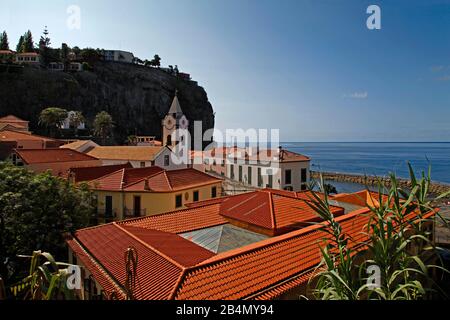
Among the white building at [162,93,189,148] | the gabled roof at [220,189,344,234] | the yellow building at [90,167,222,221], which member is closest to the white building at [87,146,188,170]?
the white building at [162,93,189,148]

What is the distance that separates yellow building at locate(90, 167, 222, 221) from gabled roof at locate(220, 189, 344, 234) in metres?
9.01

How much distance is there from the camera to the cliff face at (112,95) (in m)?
78.6

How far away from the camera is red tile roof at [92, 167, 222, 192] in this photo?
2433 cm

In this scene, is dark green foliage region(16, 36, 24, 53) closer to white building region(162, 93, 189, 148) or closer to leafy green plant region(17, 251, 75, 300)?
white building region(162, 93, 189, 148)

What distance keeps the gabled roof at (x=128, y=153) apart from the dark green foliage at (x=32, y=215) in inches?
827

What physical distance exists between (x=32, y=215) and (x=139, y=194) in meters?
9.31

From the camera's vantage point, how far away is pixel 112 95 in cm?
9819

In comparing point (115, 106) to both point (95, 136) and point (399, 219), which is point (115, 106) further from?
point (399, 219)

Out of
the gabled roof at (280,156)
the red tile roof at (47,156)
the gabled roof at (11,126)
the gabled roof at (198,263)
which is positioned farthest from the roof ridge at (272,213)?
the gabled roof at (11,126)

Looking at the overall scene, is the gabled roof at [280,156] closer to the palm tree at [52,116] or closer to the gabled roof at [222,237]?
the gabled roof at [222,237]

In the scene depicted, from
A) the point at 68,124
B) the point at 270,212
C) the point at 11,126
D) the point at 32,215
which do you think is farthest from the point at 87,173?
the point at 68,124
